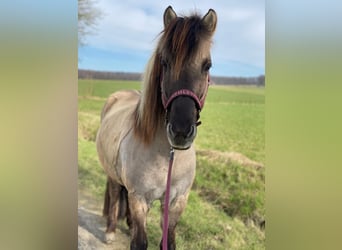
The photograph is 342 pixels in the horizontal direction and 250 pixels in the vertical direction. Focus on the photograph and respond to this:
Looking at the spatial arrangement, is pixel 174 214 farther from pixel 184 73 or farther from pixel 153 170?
pixel 184 73

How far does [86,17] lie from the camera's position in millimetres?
1387

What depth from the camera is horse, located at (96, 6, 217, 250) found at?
41.3 inches

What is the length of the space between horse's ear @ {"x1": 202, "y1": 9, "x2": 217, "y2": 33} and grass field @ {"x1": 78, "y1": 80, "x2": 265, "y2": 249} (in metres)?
0.32

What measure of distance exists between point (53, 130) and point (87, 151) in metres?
0.17

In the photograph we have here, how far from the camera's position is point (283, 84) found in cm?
135

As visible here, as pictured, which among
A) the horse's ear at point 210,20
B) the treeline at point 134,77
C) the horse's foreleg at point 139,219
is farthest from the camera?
the treeline at point 134,77

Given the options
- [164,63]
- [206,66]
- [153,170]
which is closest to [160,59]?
[164,63]

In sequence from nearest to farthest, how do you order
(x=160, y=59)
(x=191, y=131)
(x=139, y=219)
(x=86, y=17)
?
(x=191, y=131)
(x=160, y=59)
(x=139, y=219)
(x=86, y=17)

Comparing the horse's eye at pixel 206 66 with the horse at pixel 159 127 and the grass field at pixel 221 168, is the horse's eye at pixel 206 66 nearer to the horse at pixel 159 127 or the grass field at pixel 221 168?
the horse at pixel 159 127

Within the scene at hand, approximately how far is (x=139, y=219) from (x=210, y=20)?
0.73m

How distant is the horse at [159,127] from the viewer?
3.44ft

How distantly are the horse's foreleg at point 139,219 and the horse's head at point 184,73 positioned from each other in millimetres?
293

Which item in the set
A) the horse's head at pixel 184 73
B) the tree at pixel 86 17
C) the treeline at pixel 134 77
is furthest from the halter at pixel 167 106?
the tree at pixel 86 17

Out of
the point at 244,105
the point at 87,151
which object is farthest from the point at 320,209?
the point at 87,151
